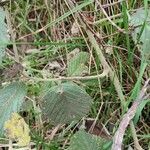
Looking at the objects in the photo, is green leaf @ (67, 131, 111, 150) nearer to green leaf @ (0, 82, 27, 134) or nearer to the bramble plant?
the bramble plant

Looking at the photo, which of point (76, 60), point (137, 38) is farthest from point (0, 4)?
point (137, 38)

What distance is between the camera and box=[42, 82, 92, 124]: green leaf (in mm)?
984

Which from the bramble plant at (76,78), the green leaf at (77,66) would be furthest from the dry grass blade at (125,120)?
the green leaf at (77,66)

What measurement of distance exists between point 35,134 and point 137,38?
1.33 ft

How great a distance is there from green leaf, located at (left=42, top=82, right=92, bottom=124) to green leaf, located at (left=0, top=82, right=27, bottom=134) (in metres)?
0.06

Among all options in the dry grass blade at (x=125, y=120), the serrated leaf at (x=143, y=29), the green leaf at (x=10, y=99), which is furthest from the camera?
the serrated leaf at (x=143, y=29)

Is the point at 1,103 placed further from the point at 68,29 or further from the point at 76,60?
the point at 68,29

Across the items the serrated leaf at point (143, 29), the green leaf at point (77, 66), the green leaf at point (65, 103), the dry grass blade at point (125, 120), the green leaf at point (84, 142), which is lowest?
the green leaf at point (84, 142)

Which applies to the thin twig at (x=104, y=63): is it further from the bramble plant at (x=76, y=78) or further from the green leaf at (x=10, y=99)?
the green leaf at (x=10, y=99)

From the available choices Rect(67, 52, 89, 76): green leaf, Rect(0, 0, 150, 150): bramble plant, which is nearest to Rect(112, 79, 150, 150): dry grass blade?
Rect(0, 0, 150, 150): bramble plant

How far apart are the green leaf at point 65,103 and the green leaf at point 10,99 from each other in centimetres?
6

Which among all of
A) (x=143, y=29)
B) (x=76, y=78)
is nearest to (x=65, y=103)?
(x=76, y=78)

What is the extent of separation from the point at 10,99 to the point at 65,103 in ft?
0.40

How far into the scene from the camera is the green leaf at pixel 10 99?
928 mm
